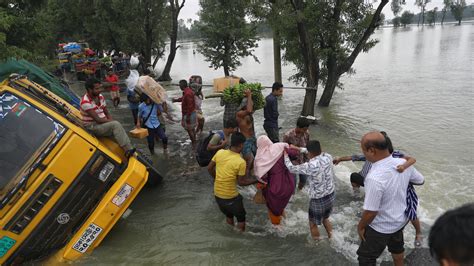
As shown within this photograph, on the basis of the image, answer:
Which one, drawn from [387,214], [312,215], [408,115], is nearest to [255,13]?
[408,115]

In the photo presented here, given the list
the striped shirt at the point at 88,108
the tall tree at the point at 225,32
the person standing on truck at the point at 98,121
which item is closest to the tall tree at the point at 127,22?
the tall tree at the point at 225,32

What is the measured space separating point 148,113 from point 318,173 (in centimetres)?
435

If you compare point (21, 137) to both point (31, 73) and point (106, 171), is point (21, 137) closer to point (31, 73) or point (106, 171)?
point (106, 171)

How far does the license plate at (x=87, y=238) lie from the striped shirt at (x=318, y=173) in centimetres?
247

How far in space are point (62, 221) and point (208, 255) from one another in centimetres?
180

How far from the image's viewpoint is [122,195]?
14.8 ft

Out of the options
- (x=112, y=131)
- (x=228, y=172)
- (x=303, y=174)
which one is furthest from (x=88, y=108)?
(x=303, y=174)

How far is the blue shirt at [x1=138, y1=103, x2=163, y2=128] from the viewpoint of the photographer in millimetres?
7277

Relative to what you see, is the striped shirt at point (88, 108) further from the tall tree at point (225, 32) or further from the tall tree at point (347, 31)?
the tall tree at point (225, 32)

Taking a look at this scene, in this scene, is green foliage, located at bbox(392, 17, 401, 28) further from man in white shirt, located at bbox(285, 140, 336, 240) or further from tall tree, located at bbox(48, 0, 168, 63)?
man in white shirt, located at bbox(285, 140, 336, 240)

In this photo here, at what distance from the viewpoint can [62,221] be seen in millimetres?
4199

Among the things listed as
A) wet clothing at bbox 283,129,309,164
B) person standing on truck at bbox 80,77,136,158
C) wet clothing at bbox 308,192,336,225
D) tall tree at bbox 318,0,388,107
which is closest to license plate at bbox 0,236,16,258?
person standing on truck at bbox 80,77,136,158

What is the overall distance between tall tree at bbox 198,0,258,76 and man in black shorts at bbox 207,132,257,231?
1519 cm

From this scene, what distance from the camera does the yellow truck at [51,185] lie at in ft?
12.9
